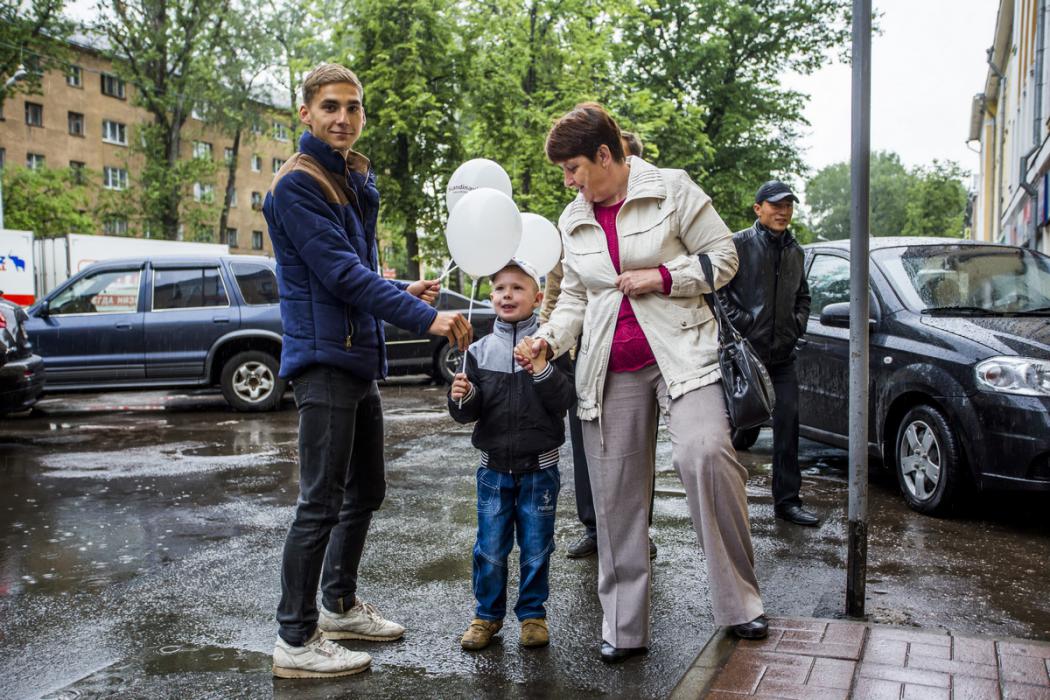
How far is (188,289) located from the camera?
1170 cm

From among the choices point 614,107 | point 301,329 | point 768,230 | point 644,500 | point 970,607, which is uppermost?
point 614,107

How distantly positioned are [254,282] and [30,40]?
27856 mm

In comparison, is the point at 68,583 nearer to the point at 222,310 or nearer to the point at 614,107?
the point at 222,310

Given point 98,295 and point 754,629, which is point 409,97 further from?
point 754,629

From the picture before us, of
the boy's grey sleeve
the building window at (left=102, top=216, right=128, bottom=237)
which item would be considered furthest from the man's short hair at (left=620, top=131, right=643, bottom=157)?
the building window at (left=102, top=216, right=128, bottom=237)

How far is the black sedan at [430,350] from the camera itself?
13664mm

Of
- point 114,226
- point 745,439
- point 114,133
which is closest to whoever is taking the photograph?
point 745,439

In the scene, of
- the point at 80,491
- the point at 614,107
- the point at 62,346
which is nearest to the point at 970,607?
the point at 80,491

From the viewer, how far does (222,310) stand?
38.2ft

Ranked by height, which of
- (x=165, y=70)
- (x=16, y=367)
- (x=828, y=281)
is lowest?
(x=16, y=367)

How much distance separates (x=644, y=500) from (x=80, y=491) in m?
5.05

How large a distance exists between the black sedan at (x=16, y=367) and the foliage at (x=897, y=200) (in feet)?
227

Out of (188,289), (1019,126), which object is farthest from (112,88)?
(188,289)

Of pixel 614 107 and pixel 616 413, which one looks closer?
pixel 616 413
